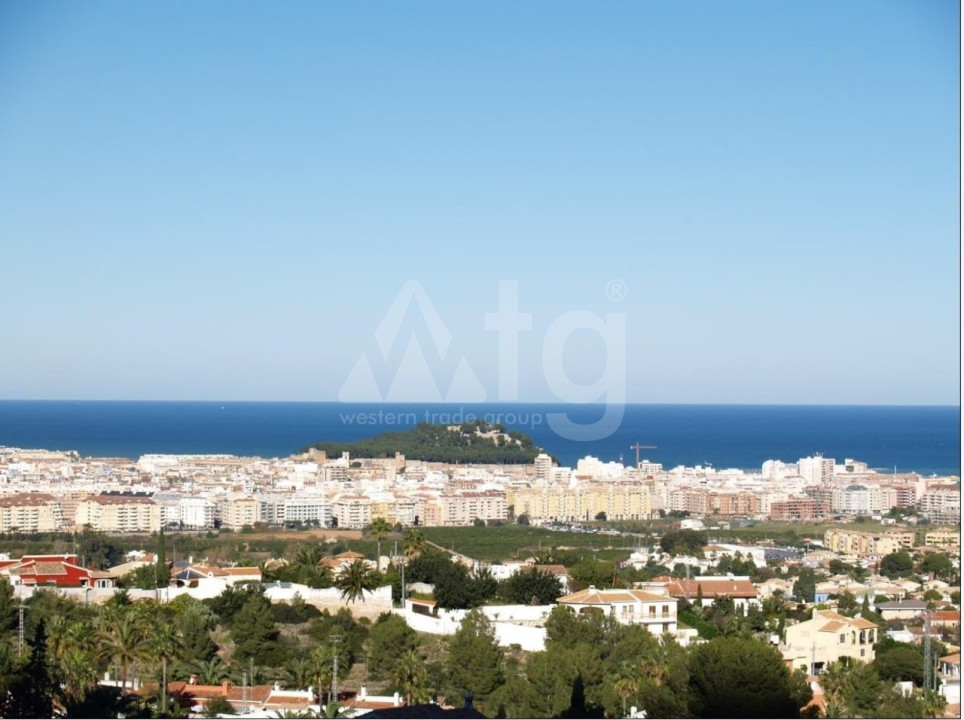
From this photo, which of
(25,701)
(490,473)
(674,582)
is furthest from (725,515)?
(25,701)

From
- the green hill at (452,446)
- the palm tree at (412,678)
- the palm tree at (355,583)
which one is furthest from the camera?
the green hill at (452,446)

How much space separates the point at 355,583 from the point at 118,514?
59.5ft

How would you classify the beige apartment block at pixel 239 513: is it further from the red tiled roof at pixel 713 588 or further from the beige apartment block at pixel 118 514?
the red tiled roof at pixel 713 588

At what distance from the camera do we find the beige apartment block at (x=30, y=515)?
95.3 feet

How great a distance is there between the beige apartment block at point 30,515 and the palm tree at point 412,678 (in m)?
20.8

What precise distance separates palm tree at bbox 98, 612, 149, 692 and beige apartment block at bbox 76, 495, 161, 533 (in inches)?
808

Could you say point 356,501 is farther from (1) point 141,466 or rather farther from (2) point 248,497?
(1) point 141,466

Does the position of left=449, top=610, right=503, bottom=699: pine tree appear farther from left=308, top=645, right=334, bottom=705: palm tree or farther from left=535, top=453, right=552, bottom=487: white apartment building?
left=535, top=453, right=552, bottom=487: white apartment building

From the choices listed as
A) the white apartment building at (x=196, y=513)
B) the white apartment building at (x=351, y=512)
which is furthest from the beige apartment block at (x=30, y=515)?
the white apartment building at (x=351, y=512)

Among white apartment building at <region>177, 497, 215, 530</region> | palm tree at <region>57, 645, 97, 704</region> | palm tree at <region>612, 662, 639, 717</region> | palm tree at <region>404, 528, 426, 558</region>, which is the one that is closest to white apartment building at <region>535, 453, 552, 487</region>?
white apartment building at <region>177, 497, 215, 530</region>

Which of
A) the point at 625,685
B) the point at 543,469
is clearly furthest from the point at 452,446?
the point at 625,685

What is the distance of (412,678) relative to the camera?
1037 cm

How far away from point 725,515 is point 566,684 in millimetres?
28012

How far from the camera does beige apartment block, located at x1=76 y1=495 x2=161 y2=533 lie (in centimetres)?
3076
